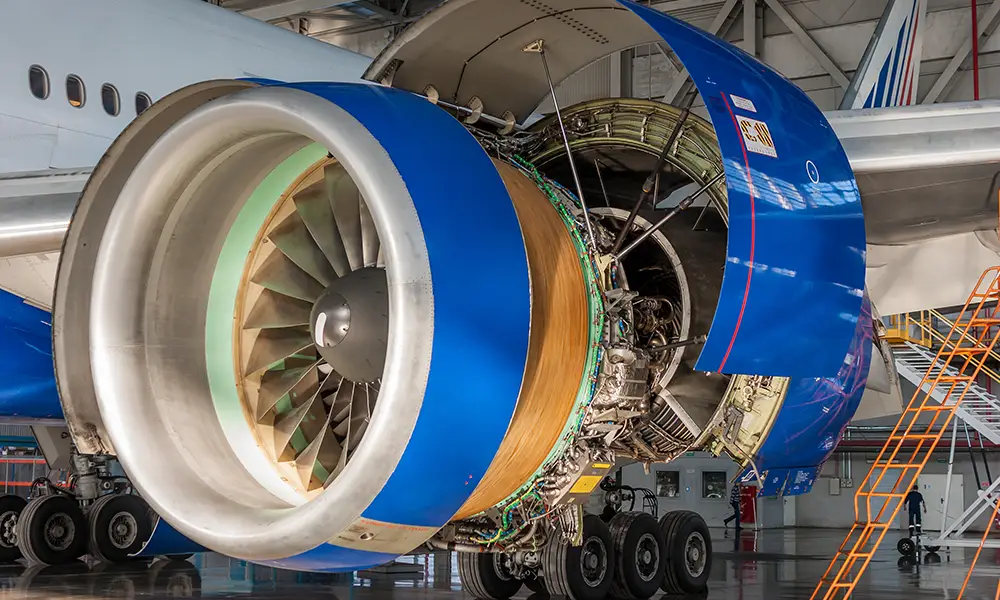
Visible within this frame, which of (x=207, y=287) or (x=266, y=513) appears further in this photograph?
(x=207, y=287)

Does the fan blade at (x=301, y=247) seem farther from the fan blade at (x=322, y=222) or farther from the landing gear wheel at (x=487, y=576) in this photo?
the landing gear wheel at (x=487, y=576)

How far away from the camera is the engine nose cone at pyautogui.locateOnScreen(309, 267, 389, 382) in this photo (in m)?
4.06

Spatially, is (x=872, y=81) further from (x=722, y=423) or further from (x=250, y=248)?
(x=250, y=248)

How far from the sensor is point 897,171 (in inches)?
197

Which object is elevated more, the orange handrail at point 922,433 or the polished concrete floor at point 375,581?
the orange handrail at point 922,433

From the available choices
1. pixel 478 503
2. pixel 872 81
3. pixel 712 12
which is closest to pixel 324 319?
pixel 478 503

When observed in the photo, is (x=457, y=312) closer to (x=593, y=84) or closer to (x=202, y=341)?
(x=202, y=341)

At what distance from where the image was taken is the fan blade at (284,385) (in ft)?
15.2

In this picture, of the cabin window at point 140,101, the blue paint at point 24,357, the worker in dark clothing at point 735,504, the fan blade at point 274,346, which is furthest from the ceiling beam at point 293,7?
the fan blade at point 274,346

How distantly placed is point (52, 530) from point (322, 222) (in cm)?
763

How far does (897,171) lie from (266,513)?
315 centimetres

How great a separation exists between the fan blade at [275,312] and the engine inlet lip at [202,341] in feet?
1.30

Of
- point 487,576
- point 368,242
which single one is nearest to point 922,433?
point 487,576

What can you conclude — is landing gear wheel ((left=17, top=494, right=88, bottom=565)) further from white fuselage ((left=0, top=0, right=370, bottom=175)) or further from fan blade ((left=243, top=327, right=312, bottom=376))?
fan blade ((left=243, top=327, right=312, bottom=376))
